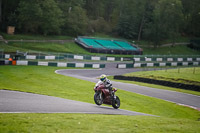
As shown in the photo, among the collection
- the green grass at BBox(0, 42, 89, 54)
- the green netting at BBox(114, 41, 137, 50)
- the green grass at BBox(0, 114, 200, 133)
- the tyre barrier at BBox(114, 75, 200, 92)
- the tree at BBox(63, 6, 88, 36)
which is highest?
the tree at BBox(63, 6, 88, 36)

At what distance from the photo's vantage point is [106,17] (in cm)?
8881

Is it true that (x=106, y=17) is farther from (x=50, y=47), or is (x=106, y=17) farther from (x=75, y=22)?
(x=50, y=47)

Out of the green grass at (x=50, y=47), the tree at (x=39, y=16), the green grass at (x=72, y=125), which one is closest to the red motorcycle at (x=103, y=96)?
the green grass at (x=72, y=125)

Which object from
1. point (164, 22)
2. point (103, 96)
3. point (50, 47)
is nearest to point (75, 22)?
point (50, 47)

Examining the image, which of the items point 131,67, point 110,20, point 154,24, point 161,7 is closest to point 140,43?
point 154,24

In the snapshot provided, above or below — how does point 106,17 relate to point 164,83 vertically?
above

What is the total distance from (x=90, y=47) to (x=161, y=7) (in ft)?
91.5

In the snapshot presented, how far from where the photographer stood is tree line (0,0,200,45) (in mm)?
59719

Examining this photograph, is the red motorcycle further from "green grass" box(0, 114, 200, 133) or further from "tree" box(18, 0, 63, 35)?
"tree" box(18, 0, 63, 35)

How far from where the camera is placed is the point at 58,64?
126 feet

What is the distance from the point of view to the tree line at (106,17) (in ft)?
196

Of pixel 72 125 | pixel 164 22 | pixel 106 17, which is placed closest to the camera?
pixel 72 125

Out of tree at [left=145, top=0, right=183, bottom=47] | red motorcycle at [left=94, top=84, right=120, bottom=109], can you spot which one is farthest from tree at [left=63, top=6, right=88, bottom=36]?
red motorcycle at [left=94, top=84, right=120, bottom=109]

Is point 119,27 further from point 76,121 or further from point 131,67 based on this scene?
point 76,121
